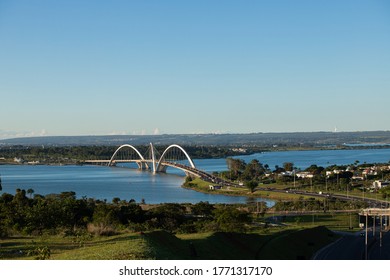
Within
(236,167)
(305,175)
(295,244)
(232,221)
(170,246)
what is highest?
(170,246)

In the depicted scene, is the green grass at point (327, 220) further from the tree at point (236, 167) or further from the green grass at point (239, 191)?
the tree at point (236, 167)

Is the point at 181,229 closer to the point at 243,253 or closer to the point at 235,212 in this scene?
the point at 235,212

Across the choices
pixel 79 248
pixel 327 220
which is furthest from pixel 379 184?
pixel 79 248

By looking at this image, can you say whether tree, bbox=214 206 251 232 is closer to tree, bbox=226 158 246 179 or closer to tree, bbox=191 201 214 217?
tree, bbox=191 201 214 217

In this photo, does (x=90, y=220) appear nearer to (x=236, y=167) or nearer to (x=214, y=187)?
(x=214, y=187)

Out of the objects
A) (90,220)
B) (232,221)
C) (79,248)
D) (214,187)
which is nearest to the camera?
(79,248)

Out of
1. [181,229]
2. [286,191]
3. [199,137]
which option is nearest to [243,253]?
[181,229]

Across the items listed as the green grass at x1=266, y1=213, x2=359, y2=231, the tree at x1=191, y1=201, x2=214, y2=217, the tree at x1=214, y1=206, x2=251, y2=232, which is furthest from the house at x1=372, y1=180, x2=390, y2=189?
the tree at x1=214, y1=206, x2=251, y2=232

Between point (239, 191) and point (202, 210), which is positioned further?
point (239, 191)

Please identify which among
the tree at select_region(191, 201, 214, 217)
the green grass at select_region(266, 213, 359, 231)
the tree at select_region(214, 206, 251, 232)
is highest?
the tree at select_region(214, 206, 251, 232)

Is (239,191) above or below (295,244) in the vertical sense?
below

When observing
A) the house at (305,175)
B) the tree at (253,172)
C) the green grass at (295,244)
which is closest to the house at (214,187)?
the tree at (253,172)
